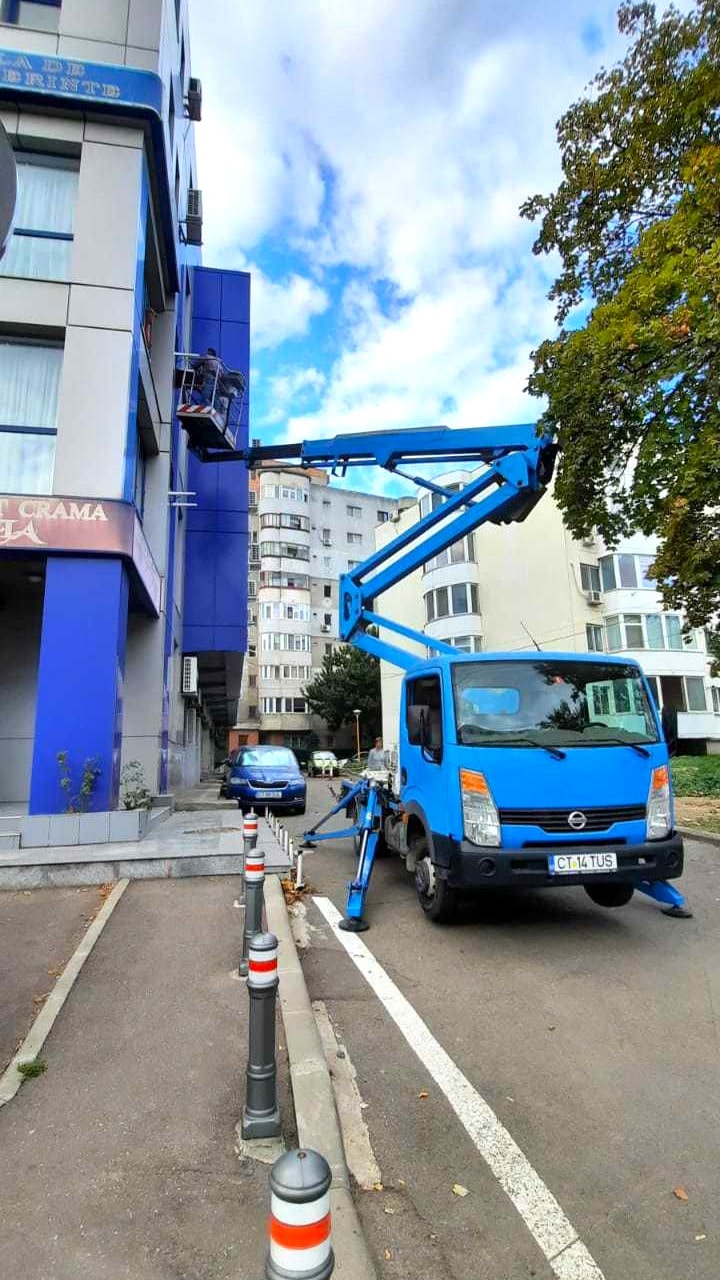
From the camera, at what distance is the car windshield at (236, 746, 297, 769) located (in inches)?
627

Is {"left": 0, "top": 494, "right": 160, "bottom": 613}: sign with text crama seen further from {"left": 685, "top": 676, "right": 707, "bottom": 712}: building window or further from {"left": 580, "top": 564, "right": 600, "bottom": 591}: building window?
{"left": 685, "top": 676, "right": 707, "bottom": 712}: building window

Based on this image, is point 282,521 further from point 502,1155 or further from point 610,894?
point 502,1155

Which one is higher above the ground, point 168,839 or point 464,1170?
point 168,839

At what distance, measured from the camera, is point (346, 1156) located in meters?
2.87

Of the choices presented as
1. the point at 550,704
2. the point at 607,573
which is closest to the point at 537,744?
the point at 550,704

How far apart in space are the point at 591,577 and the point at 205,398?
69.1 ft

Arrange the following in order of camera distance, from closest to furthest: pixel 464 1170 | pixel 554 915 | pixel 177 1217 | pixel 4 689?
1. pixel 177 1217
2. pixel 464 1170
3. pixel 554 915
4. pixel 4 689

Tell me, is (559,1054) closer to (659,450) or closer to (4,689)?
(659,450)

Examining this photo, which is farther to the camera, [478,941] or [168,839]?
[168,839]

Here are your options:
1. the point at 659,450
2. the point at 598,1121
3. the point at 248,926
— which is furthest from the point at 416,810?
the point at 659,450

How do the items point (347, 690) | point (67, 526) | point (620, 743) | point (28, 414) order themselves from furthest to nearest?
point (347, 690) < point (28, 414) < point (67, 526) < point (620, 743)

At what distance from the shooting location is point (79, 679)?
9.13 meters

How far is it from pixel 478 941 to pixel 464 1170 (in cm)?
293

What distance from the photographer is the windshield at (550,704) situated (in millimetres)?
5645
